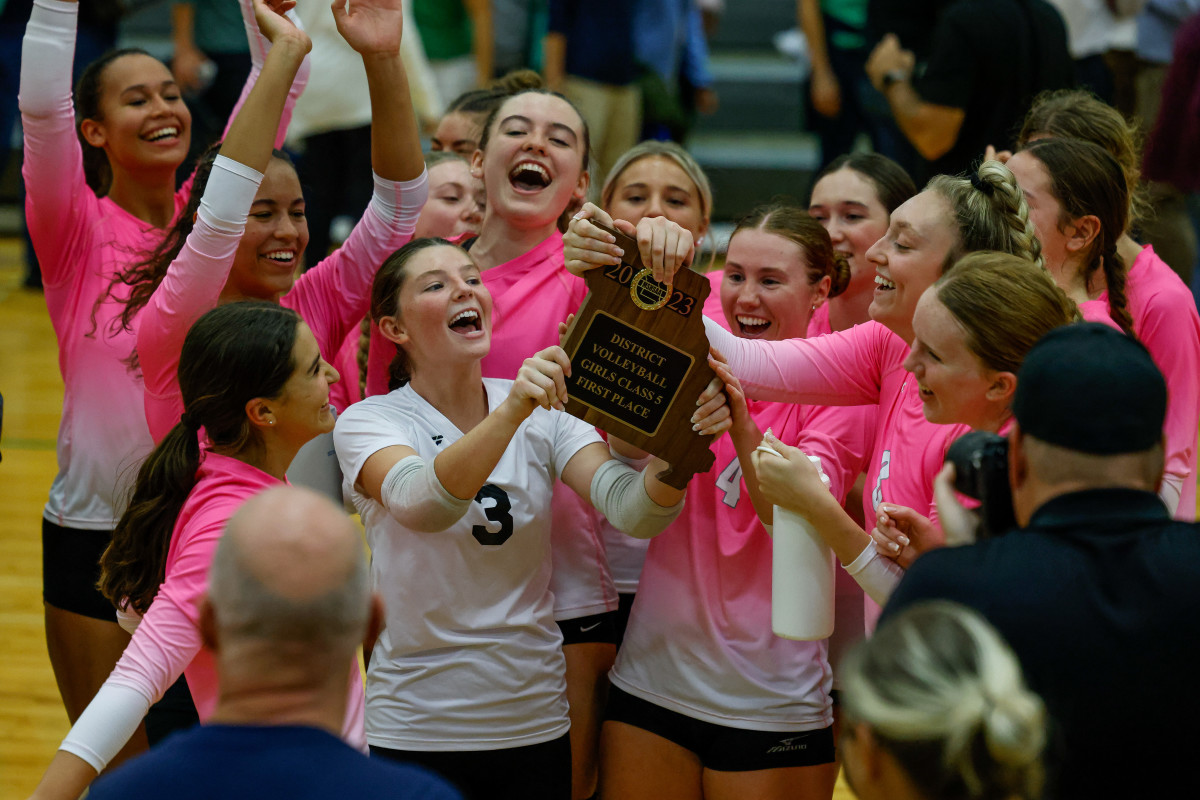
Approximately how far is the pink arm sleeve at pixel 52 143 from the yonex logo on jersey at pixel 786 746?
183 cm

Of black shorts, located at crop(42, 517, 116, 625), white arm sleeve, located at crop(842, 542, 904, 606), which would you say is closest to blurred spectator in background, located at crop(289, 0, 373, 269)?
black shorts, located at crop(42, 517, 116, 625)

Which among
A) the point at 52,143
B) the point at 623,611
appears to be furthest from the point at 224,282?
the point at 623,611

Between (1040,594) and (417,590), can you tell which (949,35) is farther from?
(1040,594)

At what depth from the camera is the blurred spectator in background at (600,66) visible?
21.6 feet

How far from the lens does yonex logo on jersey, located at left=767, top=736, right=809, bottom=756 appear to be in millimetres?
2447

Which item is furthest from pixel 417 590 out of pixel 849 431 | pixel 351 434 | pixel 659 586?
pixel 849 431

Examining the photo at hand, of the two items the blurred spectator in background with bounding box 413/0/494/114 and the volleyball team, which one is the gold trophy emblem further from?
the blurred spectator in background with bounding box 413/0/494/114

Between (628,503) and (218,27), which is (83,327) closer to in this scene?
(628,503)

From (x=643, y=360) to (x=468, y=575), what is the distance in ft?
1.70

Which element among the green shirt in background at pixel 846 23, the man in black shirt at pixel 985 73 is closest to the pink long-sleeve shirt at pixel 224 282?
the man in black shirt at pixel 985 73

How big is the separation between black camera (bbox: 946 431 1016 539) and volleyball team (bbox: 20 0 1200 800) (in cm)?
33

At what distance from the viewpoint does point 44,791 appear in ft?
5.99

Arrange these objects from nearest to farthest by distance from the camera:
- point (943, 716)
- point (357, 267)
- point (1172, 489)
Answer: point (943, 716) < point (1172, 489) < point (357, 267)

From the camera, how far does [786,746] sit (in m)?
2.46
